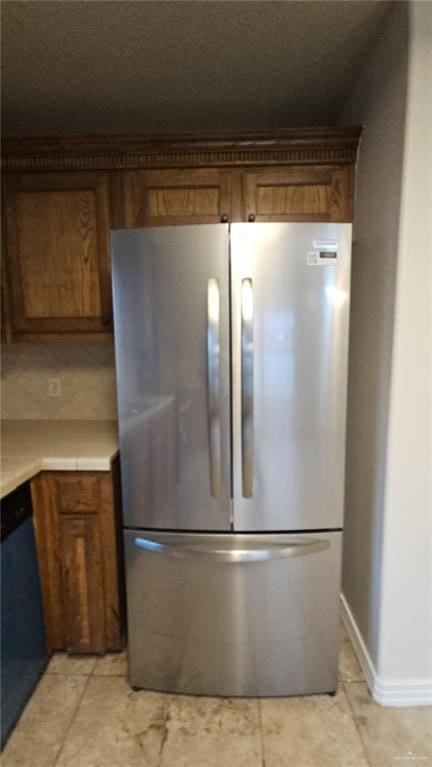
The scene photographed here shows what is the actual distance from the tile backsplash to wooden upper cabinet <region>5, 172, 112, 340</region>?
1.01 ft

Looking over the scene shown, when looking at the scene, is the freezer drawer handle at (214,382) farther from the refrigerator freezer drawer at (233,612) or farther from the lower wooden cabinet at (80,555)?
the lower wooden cabinet at (80,555)

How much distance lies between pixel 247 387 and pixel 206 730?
123 centimetres

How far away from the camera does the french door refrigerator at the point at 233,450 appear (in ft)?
4.68

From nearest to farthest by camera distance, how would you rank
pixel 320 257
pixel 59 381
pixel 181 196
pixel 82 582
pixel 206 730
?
pixel 320 257, pixel 206 730, pixel 82 582, pixel 181 196, pixel 59 381

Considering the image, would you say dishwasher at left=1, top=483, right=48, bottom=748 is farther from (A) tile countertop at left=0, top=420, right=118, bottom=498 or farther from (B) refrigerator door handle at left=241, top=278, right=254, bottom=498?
(B) refrigerator door handle at left=241, top=278, right=254, bottom=498

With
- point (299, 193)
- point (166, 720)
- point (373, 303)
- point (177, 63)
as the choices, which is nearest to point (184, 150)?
point (177, 63)

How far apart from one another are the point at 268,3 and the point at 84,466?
5.64 ft

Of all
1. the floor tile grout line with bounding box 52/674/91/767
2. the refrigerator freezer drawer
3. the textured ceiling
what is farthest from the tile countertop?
the textured ceiling

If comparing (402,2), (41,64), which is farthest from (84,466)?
(402,2)

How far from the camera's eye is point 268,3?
1.37 metres

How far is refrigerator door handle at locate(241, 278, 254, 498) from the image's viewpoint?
142 centimetres

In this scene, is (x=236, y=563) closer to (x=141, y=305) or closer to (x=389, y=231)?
(x=141, y=305)

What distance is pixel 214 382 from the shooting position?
1.46 metres

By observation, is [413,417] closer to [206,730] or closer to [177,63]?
[206,730]
